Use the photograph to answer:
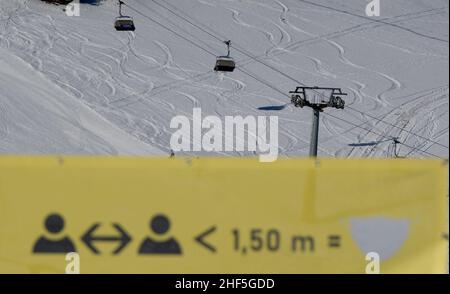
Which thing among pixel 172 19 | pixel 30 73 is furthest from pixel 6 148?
pixel 172 19

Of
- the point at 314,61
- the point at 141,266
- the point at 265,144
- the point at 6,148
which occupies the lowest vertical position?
the point at 141,266

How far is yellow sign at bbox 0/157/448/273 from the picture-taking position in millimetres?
3252

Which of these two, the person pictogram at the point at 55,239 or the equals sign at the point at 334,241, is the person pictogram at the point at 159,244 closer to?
the person pictogram at the point at 55,239

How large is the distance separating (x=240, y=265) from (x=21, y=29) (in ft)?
142

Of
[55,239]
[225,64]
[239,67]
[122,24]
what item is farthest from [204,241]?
[239,67]

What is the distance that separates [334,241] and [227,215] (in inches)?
16.0

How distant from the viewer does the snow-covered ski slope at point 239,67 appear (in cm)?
3397

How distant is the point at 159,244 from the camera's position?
10.8 feet

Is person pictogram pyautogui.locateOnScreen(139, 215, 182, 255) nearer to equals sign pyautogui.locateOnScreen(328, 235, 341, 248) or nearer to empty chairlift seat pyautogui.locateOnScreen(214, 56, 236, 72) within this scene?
equals sign pyautogui.locateOnScreen(328, 235, 341, 248)

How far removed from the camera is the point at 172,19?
48.1 meters

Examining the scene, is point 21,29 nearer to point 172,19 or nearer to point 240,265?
point 172,19

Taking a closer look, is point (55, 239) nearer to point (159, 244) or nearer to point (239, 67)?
point (159, 244)

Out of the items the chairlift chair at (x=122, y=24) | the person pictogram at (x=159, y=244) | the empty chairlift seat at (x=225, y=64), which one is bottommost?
the person pictogram at (x=159, y=244)

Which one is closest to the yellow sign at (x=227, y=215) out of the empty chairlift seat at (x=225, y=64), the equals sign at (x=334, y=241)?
the equals sign at (x=334, y=241)
